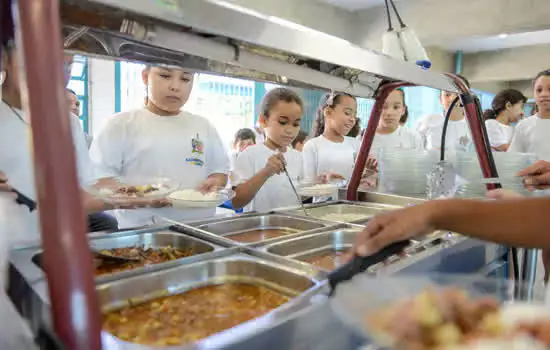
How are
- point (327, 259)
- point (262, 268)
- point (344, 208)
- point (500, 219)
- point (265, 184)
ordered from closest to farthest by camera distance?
point (500, 219) < point (262, 268) < point (327, 259) < point (344, 208) < point (265, 184)

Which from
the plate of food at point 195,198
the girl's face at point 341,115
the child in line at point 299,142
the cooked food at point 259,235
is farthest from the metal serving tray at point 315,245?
the child in line at point 299,142

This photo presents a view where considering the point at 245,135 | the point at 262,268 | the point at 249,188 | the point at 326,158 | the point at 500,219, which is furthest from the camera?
the point at 245,135

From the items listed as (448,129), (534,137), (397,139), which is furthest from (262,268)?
(448,129)

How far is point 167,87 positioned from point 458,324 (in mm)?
1676

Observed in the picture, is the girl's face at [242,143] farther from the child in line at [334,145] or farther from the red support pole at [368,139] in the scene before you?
the red support pole at [368,139]

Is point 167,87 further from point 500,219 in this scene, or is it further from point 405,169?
point 500,219

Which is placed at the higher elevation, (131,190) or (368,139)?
(368,139)

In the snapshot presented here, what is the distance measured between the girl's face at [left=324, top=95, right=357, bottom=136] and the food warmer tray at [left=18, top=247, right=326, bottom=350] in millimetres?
1936

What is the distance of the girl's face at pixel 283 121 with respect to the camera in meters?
2.34

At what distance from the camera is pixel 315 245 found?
4.44 feet

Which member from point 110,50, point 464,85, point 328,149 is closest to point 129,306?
point 110,50

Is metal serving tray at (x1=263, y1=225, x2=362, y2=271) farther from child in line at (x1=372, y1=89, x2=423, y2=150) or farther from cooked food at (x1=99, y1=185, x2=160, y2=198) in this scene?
child in line at (x1=372, y1=89, x2=423, y2=150)

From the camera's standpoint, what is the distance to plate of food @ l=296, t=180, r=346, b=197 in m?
1.97

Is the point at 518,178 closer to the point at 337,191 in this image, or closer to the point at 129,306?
the point at 337,191
